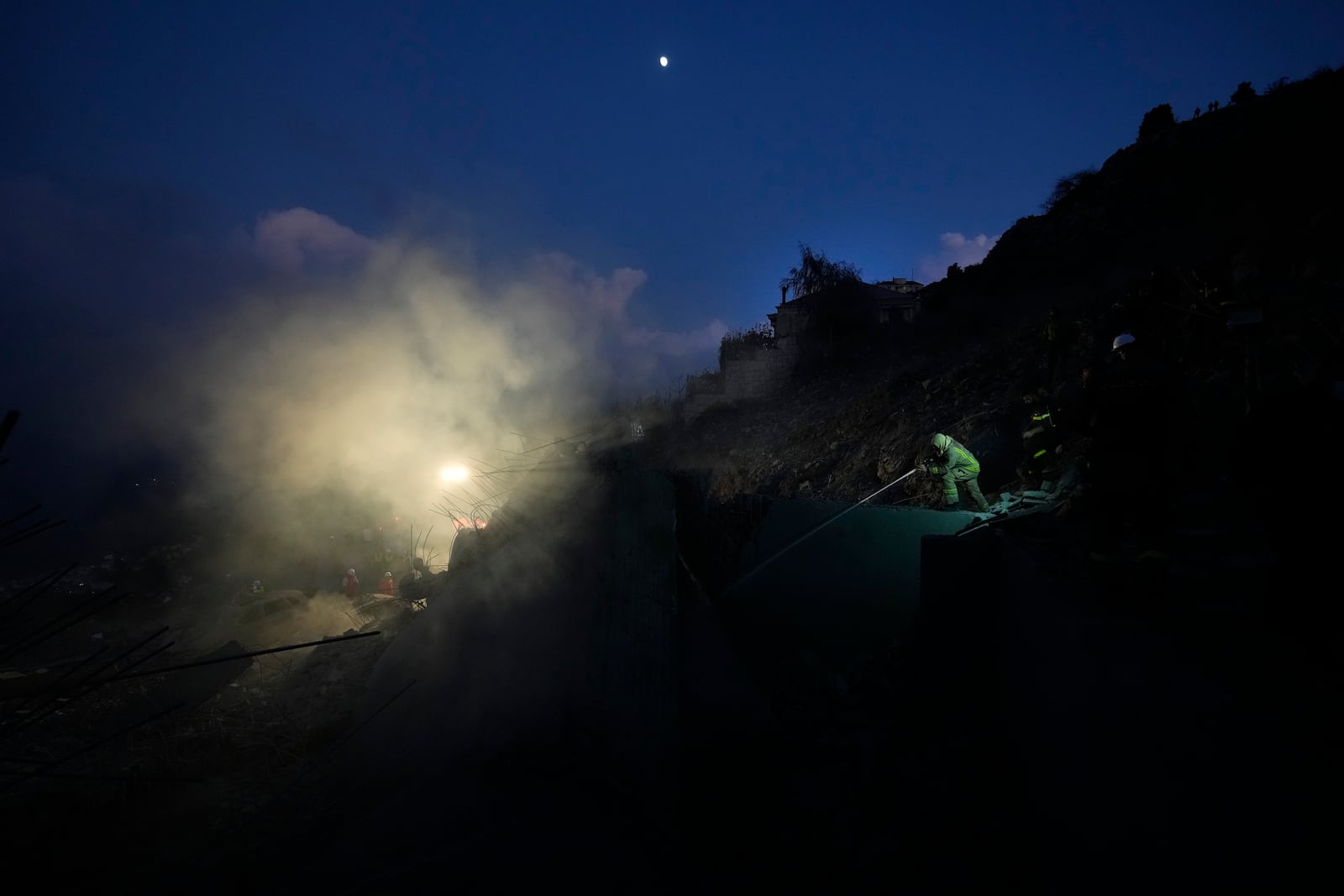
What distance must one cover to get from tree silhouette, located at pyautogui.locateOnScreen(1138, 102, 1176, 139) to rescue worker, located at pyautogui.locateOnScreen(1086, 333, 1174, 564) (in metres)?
25.9

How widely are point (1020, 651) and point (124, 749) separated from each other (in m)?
8.54

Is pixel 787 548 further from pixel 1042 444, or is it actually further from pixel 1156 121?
pixel 1156 121

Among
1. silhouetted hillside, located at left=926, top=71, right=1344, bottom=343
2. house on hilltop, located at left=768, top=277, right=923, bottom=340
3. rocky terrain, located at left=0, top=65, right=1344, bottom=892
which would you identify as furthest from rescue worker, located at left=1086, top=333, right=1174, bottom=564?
house on hilltop, located at left=768, top=277, right=923, bottom=340

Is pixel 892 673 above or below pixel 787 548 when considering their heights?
below

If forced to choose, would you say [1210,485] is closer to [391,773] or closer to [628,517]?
[628,517]

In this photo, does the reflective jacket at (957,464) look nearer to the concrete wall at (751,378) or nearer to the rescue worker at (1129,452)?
the rescue worker at (1129,452)

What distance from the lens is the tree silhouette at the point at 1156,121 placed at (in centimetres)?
2030

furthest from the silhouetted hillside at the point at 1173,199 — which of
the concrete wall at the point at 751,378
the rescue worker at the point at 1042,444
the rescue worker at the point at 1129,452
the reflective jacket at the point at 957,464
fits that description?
the rescue worker at the point at 1129,452

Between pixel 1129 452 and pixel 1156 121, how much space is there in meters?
27.6

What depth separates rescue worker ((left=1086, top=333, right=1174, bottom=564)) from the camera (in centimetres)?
290

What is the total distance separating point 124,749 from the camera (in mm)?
5492

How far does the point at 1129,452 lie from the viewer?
10.0 ft

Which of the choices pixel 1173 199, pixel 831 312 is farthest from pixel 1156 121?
pixel 831 312

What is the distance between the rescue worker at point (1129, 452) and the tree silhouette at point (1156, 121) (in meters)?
25.9
